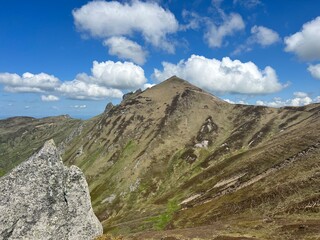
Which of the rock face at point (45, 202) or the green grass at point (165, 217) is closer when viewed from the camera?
the rock face at point (45, 202)

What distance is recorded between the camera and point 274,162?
138 meters

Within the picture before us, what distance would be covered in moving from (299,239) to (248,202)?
45.1 m

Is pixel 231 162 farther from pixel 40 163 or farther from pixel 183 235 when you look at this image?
pixel 40 163

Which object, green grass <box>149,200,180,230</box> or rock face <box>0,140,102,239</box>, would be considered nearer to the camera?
rock face <box>0,140,102,239</box>

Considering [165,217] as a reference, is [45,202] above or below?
above

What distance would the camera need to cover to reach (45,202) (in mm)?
46875

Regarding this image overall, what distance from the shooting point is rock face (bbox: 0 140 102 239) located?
Answer: 44875 millimetres

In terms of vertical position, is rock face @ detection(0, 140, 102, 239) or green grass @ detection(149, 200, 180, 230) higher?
rock face @ detection(0, 140, 102, 239)

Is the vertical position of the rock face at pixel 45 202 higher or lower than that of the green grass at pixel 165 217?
higher

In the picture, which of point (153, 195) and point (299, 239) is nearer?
point (299, 239)

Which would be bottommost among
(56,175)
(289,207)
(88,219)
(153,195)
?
→ (153,195)

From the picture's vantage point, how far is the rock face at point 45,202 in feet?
147

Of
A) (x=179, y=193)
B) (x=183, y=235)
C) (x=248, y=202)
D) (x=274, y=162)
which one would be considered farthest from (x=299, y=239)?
(x=179, y=193)

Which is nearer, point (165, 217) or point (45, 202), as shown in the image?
point (45, 202)
